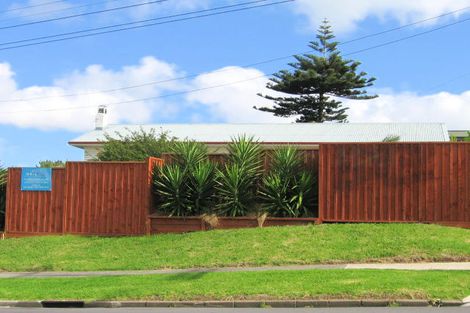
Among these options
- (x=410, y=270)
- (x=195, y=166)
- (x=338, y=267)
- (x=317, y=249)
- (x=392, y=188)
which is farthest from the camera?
(x=195, y=166)

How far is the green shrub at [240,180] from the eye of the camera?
1931 cm

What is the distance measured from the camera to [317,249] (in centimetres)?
1557

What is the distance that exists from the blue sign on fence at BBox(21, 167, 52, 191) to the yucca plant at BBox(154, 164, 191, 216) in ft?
14.2

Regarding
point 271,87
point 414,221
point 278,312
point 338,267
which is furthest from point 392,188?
point 271,87

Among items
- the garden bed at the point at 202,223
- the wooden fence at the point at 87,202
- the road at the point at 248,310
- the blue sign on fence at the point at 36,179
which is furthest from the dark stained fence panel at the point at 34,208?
the road at the point at 248,310

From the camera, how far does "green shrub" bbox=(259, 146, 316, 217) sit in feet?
62.5

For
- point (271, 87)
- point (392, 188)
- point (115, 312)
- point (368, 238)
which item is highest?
point (271, 87)

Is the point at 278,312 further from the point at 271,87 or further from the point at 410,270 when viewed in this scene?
the point at 271,87

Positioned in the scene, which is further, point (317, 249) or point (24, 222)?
point (24, 222)

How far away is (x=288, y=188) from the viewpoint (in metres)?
19.3

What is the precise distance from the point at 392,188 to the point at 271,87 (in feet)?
114

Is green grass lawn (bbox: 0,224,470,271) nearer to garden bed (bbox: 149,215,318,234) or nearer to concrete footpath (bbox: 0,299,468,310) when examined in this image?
garden bed (bbox: 149,215,318,234)

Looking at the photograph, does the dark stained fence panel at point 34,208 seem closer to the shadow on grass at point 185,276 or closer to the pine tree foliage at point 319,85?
the shadow on grass at point 185,276

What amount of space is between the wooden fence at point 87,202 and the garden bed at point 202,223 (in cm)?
43
